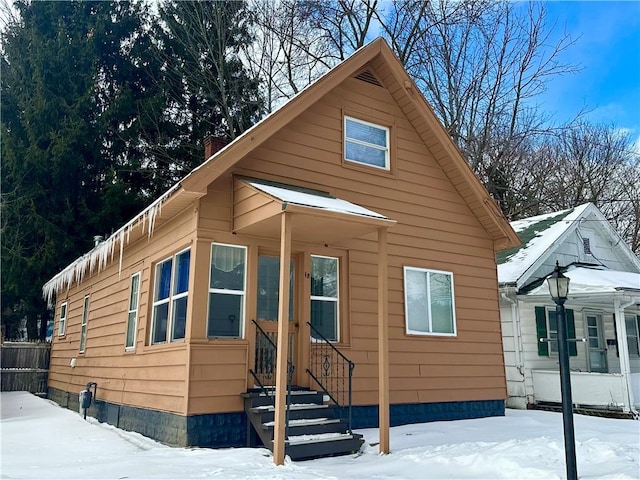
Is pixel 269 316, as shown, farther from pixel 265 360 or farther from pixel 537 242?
pixel 537 242

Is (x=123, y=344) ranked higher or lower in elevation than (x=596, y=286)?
lower

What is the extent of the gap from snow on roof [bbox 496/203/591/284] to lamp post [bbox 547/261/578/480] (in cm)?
658

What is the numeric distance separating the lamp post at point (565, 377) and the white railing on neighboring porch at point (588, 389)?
659 cm

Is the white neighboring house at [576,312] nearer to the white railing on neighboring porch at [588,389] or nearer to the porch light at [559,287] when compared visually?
the white railing on neighboring porch at [588,389]

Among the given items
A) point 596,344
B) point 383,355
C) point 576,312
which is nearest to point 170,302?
point 383,355

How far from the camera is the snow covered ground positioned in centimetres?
540

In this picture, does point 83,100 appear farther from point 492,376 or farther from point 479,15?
point 492,376

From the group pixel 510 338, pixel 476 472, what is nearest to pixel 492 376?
pixel 510 338

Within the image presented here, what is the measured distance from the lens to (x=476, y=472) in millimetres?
5613

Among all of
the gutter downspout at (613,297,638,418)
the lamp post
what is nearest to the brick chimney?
the lamp post

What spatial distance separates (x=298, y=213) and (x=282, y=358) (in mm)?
1741

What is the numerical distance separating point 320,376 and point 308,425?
4.91 feet

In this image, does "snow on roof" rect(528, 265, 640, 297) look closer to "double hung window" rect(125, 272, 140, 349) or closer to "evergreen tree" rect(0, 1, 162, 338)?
"double hung window" rect(125, 272, 140, 349)

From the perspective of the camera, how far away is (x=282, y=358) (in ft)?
20.0
